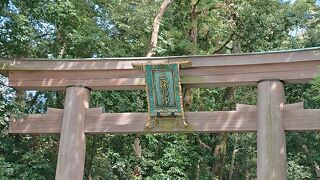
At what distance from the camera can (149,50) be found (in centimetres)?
902

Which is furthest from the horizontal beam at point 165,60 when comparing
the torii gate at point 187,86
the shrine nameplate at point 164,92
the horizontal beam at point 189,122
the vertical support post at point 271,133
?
the horizontal beam at point 189,122

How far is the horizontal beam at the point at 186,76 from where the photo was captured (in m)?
6.16

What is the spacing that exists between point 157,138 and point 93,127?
2.78 meters

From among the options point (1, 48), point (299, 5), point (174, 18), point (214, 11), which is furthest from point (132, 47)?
point (299, 5)

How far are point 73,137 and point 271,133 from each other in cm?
310

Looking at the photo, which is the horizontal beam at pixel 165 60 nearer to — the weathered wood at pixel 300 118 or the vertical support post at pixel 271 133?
the vertical support post at pixel 271 133

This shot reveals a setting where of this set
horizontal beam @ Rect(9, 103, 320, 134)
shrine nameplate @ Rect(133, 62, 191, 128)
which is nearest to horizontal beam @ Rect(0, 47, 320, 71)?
shrine nameplate @ Rect(133, 62, 191, 128)

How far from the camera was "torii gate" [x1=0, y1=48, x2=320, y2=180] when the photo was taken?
236 inches

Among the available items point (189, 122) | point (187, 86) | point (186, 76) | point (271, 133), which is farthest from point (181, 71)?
point (271, 133)

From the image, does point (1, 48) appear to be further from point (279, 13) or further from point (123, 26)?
point (279, 13)

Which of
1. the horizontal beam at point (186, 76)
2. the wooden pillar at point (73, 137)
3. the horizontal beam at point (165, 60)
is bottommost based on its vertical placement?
the wooden pillar at point (73, 137)

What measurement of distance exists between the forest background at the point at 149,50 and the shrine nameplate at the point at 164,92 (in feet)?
7.17

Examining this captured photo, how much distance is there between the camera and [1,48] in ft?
23.2

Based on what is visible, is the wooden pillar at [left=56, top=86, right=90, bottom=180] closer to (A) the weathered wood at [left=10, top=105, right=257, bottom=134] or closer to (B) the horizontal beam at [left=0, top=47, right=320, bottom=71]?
(A) the weathered wood at [left=10, top=105, right=257, bottom=134]
